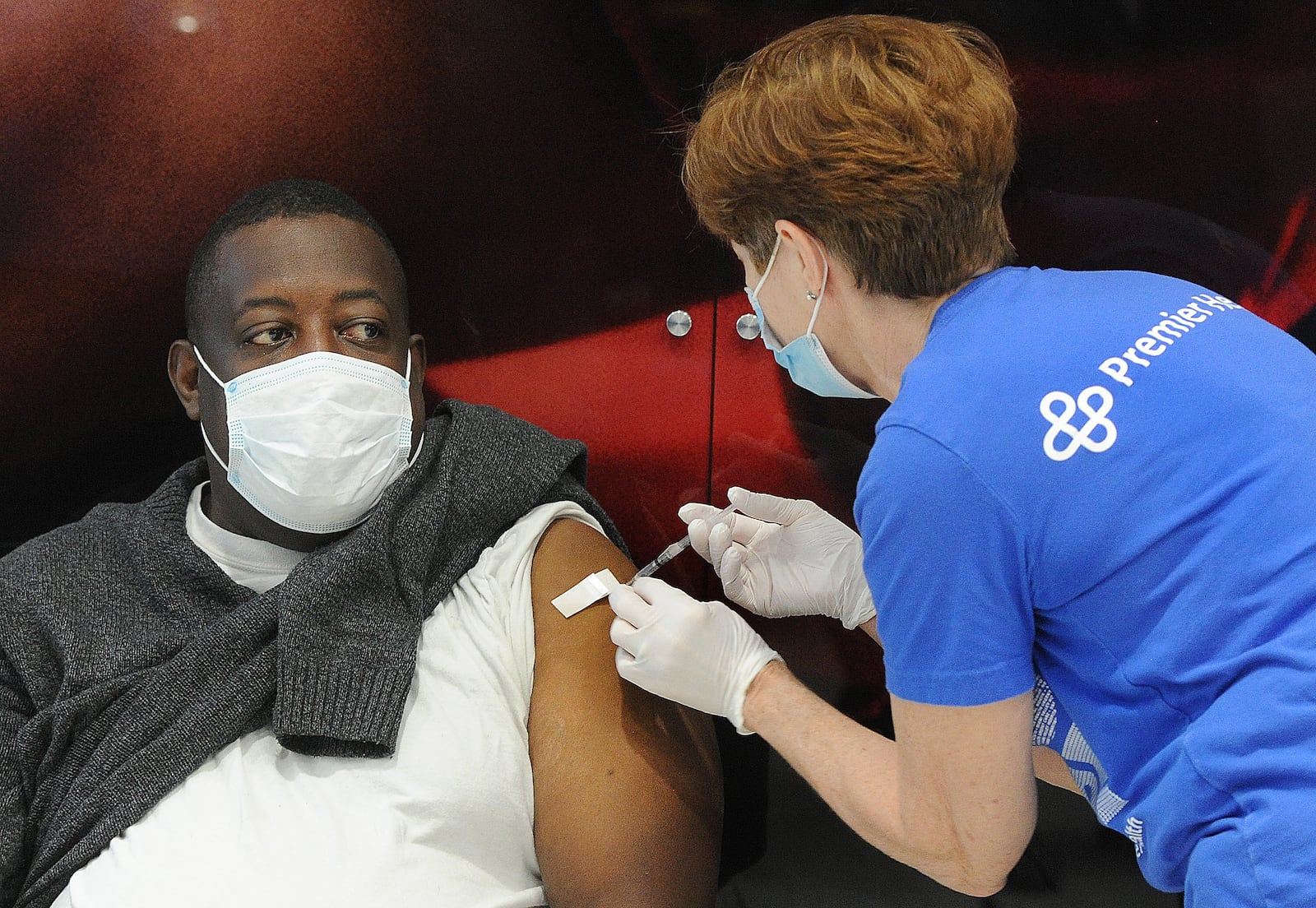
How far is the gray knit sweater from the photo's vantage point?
1493mm

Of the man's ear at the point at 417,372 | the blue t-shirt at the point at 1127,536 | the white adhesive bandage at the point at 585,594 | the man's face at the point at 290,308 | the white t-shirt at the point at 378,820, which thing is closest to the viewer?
the blue t-shirt at the point at 1127,536

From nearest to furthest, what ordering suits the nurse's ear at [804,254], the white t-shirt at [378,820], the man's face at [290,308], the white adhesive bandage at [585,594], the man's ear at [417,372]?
the nurse's ear at [804,254]
the white t-shirt at [378,820]
the white adhesive bandage at [585,594]
the man's face at [290,308]
the man's ear at [417,372]

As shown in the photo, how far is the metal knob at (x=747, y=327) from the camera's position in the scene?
6.41 ft

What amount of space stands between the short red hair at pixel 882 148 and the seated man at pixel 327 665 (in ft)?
2.21

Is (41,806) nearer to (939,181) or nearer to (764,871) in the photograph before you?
(764,871)

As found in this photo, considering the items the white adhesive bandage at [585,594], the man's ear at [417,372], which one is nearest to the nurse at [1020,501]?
the white adhesive bandage at [585,594]

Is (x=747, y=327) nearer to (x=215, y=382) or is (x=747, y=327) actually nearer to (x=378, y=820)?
(x=215, y=382)

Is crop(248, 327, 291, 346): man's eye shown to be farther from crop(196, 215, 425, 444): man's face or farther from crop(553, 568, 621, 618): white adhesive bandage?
crop(553, 568, 621, 618): white adhesive bandage

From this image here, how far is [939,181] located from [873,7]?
0.82m

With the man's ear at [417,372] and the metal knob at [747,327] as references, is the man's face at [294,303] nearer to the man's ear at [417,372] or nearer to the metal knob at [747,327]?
the man's ear at [417,372]

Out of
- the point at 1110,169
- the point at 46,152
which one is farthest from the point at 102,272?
the point at 1110,169

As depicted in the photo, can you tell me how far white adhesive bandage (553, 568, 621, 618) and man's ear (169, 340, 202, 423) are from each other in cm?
70

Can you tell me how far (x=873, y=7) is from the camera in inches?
73.8

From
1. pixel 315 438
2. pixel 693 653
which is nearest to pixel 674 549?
pixel 693 653
